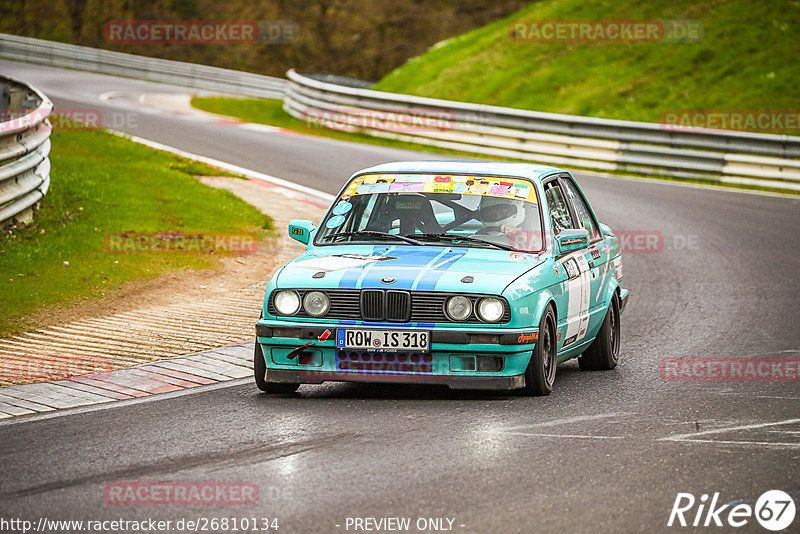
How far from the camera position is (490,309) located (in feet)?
25.5

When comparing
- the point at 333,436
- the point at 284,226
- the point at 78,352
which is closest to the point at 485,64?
the point at 284,226

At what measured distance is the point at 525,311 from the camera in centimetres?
785

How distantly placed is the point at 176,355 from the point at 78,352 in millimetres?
740

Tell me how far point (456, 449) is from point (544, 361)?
1.58 metres

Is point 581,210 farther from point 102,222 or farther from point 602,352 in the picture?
point 102,222

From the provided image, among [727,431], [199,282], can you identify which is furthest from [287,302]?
[199,282]

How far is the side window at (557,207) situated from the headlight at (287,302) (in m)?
2.06

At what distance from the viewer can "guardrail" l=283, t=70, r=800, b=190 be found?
72.4 feet

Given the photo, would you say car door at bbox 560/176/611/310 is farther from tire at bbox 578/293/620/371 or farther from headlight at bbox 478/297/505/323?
headlight at bbox 478/297/505/323

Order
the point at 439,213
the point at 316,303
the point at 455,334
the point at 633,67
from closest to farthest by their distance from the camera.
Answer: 1. the point at 455,334
2. the point at 316,303
3. the point at 439,213
4. the point at 633,67

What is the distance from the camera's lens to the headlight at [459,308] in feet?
25.5

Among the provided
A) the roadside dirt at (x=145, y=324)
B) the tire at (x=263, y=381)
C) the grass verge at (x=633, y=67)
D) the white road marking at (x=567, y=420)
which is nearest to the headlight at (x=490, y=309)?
the white road marking at (x=567, y=420)

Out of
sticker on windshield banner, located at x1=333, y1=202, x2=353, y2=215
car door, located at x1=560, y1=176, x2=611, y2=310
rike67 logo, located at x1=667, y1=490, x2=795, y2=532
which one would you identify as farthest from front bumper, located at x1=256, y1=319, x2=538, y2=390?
rike67 logo, located at x1=667, y1=490, x2=795, y2=532

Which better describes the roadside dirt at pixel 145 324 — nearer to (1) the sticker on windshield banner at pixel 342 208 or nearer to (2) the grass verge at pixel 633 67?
(1) the sticker on windshield banner at pixel 342 208
